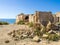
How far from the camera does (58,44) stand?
1158 cm

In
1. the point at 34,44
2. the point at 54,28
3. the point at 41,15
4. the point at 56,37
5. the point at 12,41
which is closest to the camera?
the point at 34,44

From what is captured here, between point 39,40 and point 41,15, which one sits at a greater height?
point 41,15

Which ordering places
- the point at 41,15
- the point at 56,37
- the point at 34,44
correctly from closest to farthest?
the point at 34,44 → the point at 56,37 → the point at 41,15

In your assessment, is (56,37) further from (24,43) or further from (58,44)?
(24,43)

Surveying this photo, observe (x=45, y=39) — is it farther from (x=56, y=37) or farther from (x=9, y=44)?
(x=9, y=44)

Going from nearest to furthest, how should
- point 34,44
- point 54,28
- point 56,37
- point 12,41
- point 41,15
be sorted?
point 34,44, point 12,41, point 56,37, point 54,28, point 41,15

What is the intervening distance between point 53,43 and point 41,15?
35.6ft

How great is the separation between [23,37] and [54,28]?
5847 millimetres

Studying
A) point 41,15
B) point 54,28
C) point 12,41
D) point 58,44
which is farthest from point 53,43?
point 41,15

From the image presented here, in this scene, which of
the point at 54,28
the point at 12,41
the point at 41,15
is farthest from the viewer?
the point at 41,15

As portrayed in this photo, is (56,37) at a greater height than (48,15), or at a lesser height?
lesser

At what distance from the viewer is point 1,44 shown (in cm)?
1142

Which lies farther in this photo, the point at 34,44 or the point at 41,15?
the point at 41,15

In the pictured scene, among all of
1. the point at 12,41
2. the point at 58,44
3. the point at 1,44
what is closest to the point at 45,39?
the point at 58,44
